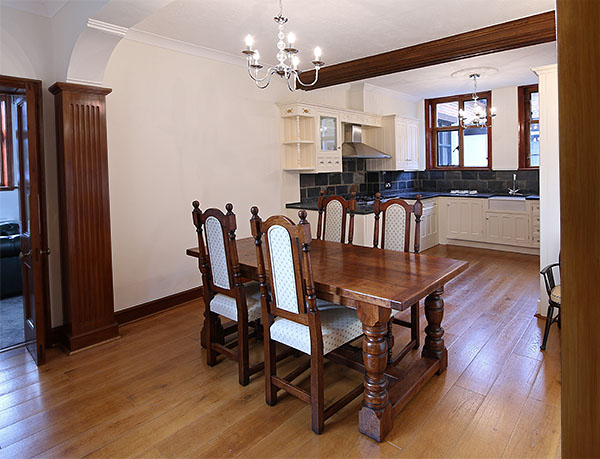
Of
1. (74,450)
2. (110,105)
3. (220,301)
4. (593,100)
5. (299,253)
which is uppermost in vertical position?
(110,105)

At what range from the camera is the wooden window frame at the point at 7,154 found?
3244 millimetres

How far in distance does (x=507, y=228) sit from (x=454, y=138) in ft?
6.92

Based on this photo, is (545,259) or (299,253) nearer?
(299,253)

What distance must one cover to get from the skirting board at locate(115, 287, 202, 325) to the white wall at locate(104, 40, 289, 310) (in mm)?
53

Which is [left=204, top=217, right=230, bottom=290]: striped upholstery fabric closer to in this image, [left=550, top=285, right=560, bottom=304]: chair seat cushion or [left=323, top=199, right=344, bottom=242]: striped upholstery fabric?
[left=323, top=199, right=344, bottom=242]: striped upholstery fabric

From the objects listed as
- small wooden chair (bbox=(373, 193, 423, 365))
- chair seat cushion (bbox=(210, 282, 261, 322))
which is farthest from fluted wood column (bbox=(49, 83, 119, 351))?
small wooden chair (bbox=(373, 193, 423, 365))

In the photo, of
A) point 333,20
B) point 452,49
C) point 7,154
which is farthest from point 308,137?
point 7,154

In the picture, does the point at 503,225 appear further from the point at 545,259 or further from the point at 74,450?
the point at 74,450

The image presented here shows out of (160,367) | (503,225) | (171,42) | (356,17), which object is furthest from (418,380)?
(503,225)

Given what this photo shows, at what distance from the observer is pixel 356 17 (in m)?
3.45

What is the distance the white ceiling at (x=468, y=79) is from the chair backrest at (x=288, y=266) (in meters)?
3.97

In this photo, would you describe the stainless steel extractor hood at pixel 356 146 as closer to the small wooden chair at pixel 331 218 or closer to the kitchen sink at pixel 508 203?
the kitchen sink at pixel 508 203

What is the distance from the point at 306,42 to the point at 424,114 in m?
4.40

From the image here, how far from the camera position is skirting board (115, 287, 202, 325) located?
148 inches
